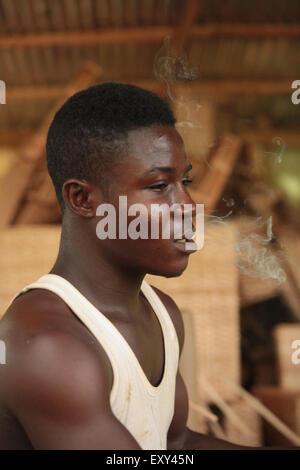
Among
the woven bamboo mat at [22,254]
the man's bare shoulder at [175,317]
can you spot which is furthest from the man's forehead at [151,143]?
the woven bamboo mat at [22,254]

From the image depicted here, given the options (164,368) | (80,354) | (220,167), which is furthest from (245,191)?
(80,354)

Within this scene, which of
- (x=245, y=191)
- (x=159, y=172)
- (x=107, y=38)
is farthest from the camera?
(x=107, y=38)

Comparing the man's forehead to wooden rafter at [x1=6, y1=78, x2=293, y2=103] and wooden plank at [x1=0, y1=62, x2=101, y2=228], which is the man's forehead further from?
wooden rafter at [x1=6, y1=78, x2=293, y2=103]

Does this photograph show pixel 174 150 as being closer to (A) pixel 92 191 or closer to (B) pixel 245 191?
(A) pixel 92 191

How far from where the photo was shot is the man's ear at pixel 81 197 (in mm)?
951

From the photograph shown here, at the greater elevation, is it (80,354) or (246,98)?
(246,98)

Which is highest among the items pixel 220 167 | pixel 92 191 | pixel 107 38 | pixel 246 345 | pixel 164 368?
pixel 107 38

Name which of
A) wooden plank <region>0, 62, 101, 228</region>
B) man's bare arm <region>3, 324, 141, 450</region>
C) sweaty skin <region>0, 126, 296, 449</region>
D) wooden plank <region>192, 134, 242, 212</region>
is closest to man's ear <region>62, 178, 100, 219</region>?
sweaty skin <region>0, 126, 296, 449</region>

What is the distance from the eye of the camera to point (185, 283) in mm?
2818

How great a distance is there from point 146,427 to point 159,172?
422 millimetres

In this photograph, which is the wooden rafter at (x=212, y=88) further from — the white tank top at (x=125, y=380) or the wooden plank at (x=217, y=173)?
the white tank top at (x=125, y=380)

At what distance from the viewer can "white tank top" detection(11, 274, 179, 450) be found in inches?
33.8

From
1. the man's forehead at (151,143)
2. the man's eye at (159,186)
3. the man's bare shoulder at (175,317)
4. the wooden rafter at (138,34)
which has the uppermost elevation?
the wooden rafter at (138,34)

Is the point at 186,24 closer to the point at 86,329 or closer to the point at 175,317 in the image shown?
the point at 175,317
